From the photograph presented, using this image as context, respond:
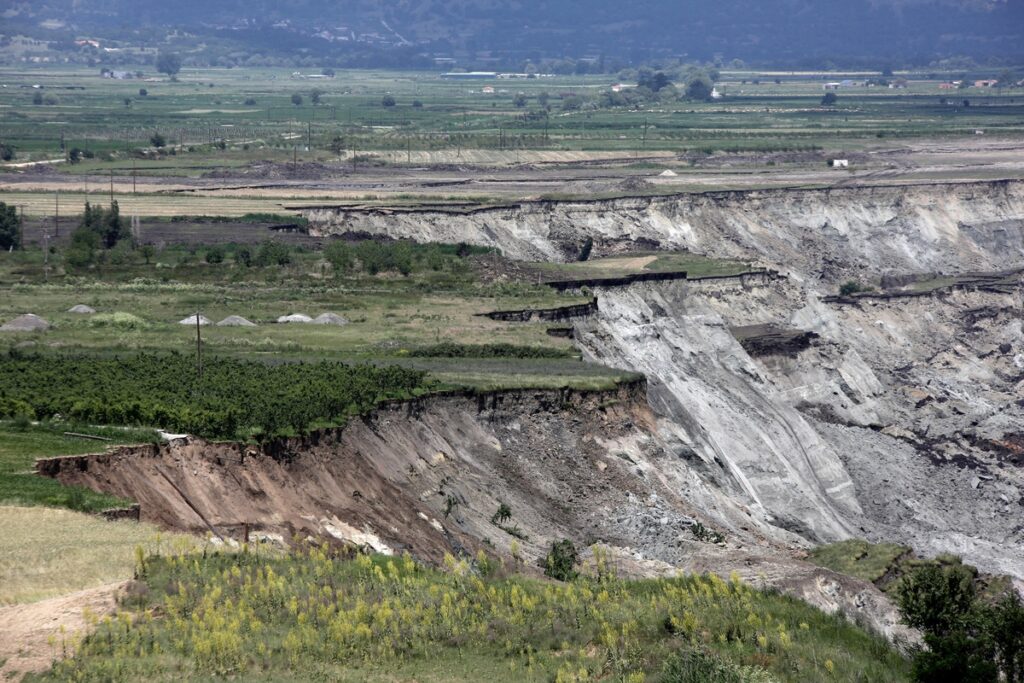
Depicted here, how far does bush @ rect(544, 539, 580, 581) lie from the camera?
45.8 meters

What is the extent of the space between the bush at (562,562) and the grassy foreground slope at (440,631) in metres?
5.95

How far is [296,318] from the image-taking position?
88750 millimetres

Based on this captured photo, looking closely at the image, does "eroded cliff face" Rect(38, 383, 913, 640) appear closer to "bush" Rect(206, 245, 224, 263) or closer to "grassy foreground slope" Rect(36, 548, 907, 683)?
"grassy foreground slope" Rect(36, 548, 907, 683)

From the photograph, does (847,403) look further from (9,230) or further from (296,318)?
(9,230)

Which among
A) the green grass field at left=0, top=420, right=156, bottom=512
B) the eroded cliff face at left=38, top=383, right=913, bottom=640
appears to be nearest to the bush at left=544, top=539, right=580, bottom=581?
the eroded cliff face at left=38, top=383, right=913, bottom=640

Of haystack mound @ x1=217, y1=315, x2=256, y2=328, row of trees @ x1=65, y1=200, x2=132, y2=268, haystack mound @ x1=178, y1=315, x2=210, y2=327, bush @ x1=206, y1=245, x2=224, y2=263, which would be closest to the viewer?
haystack mound @ x1=217, y1=315, x2=256, y2=328

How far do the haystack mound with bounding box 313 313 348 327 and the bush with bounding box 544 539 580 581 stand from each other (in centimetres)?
3496

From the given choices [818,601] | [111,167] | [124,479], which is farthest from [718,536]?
[111,167]

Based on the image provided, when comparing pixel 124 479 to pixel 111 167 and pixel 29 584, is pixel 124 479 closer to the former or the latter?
pixel 29 584

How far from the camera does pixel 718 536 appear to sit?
59.8m

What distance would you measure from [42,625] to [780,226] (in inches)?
4896

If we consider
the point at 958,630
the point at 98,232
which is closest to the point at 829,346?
the point at 98,232

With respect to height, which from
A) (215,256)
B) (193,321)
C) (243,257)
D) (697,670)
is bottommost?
(215,256)

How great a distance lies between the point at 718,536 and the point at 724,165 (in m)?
141
